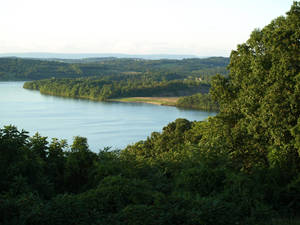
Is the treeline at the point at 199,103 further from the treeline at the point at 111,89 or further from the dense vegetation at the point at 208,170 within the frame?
the dense vegetation at the point at 208,170

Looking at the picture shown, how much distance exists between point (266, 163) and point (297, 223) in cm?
485

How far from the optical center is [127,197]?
5.85 meters

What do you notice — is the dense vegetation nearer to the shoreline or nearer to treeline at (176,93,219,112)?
treeline at (176,93,219,112)

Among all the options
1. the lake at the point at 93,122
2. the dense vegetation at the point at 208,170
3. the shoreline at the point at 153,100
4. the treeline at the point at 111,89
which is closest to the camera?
the dense vegetation at the point at 208,170

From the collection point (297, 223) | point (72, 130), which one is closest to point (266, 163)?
point (297, 223)

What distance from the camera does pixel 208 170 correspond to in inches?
288

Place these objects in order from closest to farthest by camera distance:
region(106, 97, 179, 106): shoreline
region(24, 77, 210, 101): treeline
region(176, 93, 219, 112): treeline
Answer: region(176, 93, 219, 112): treeline
region(106, 97, 179, 106): shoreline
region(24, 77, 210, 101): treeline

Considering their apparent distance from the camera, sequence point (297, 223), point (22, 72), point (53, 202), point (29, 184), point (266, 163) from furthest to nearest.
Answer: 1. point (22, 72)
2. point (266, 163)
3. point (29, 184)
4. point (297, 223)
5. point (53, 202)

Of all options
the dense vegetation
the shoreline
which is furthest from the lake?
the dense vegetation

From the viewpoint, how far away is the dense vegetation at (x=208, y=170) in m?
4.97

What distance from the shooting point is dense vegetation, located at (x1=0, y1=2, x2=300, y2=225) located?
497cm

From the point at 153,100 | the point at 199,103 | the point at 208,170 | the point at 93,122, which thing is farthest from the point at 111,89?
the point at 208,170

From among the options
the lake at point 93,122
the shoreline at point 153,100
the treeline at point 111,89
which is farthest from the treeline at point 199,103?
the treeline at point 111,89

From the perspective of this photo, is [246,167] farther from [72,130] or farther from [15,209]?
[72,130]
